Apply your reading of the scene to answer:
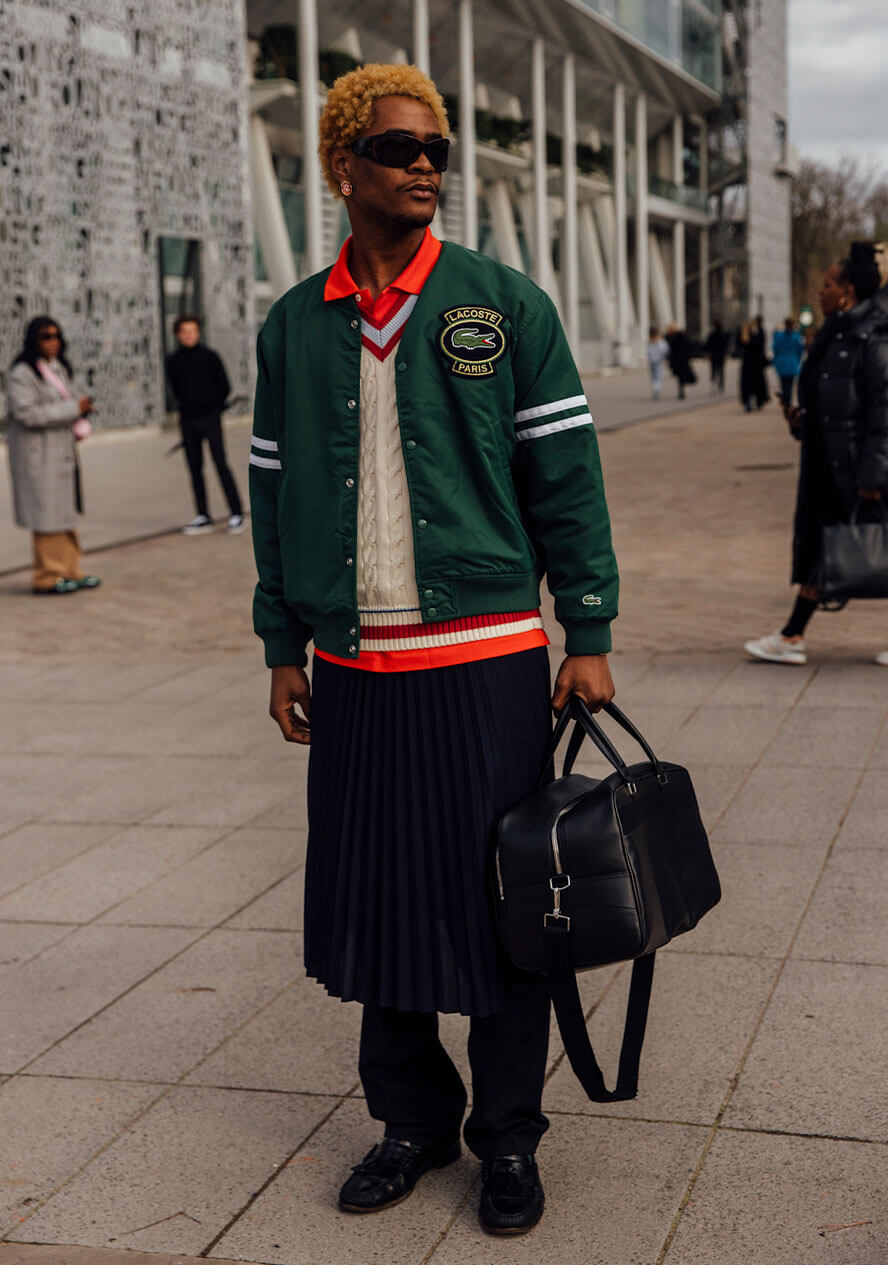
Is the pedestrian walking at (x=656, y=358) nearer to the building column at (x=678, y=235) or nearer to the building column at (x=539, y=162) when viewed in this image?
the building column at (x=539, y=162)

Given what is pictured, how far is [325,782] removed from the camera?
290 cm

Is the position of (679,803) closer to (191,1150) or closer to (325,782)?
(325,782)

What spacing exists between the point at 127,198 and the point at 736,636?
1985 cm

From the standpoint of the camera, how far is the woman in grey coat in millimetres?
10750

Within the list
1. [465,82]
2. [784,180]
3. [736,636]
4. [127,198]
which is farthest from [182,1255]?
[784,180]

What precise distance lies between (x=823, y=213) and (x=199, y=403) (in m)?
82.9

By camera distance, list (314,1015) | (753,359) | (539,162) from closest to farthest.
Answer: (314,1015) → (753,359) → (539,162)

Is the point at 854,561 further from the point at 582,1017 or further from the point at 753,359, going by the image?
the point at 753,359

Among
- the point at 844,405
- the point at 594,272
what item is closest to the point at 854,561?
the point at 844,405

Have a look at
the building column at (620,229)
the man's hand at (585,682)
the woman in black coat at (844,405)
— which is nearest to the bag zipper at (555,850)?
the man's hand at (585,682)

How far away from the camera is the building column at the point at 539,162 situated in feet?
146

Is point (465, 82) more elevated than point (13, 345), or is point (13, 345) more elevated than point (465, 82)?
point (465, 82)

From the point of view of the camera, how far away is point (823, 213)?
297ft

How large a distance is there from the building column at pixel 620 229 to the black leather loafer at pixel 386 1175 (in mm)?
52035
